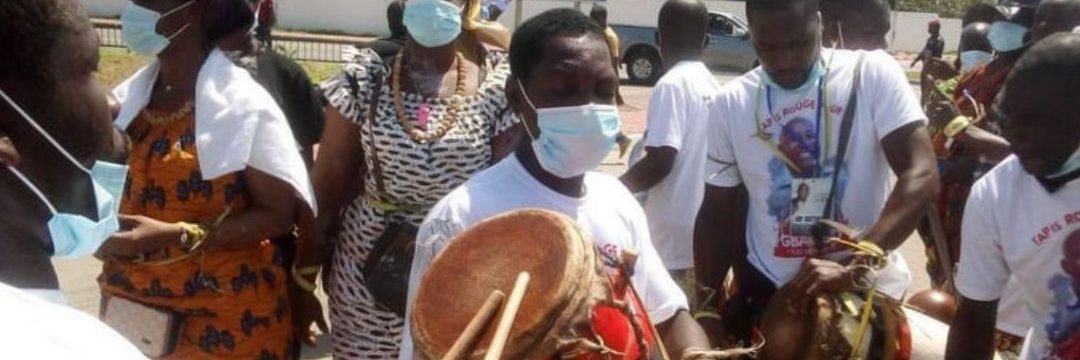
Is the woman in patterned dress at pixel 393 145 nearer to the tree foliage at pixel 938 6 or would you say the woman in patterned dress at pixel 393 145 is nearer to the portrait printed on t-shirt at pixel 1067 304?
the portrait printed on t-shirt at pixel 1067 304

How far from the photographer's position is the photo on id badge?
3713 millimetres

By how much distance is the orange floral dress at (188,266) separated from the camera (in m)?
3.42

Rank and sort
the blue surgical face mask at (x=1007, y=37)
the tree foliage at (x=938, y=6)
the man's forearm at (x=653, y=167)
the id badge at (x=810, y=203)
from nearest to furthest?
the id badge at (x=810, y=203) < the man's forearm at (x=653, y=167) < the blue surgical face mask at (x=1007, y=37) < the tree foliage at (x=938, y=6)

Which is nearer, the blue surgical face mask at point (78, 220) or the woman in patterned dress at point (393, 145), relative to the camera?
the blue surgical face mask at point (78, 220)

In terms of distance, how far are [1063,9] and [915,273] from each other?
151 inches

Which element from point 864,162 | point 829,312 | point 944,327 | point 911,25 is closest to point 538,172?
point 829,312

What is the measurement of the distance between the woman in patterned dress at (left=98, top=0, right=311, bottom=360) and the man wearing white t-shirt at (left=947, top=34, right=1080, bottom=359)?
1.79 m

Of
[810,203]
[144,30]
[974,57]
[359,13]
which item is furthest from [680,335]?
[359,13]

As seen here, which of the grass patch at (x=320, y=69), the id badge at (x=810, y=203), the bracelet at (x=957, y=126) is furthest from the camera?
the grass patch at (x=320, y=69)

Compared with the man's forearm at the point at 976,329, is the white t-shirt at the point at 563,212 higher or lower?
higher

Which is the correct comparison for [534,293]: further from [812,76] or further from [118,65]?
→ [118,65]

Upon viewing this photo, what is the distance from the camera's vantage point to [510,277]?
2.27 meters

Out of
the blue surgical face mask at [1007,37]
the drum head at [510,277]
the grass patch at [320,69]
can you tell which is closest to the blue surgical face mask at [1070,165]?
the drum head at [510,277]

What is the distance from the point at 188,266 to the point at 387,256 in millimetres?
562
